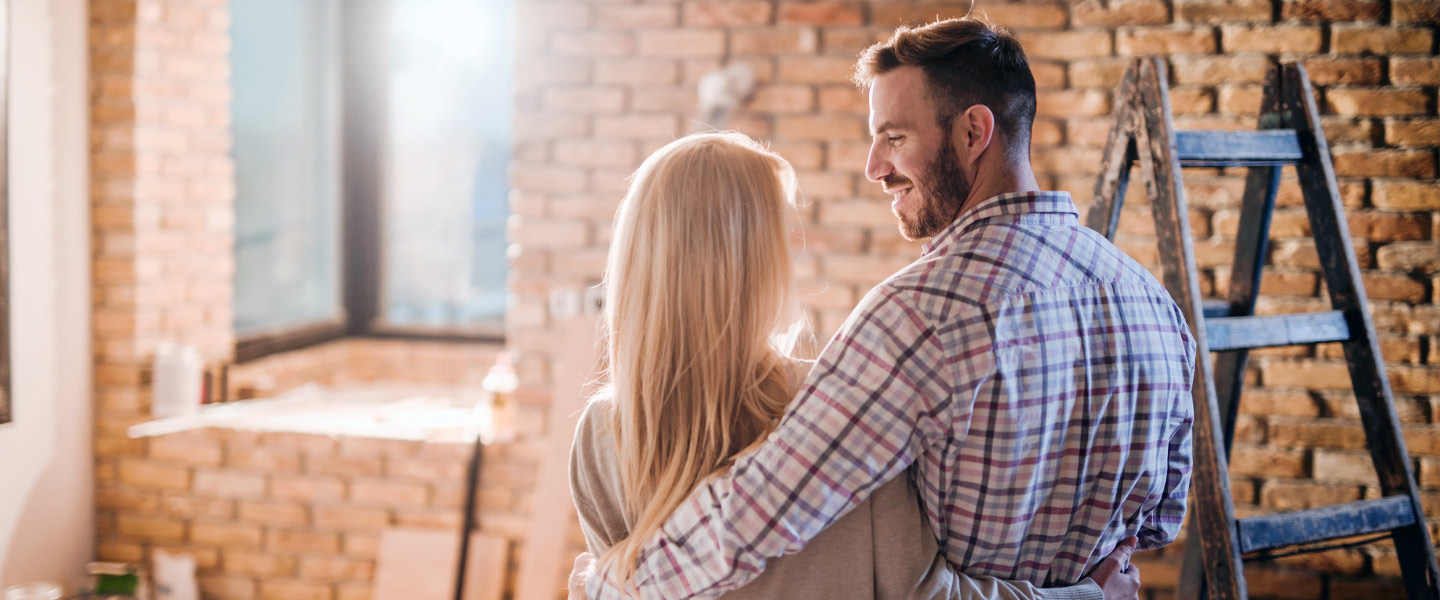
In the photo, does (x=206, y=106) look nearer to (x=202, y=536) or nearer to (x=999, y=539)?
(x=202, y=536)

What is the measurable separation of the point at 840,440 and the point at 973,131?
45cm

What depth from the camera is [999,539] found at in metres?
1.04

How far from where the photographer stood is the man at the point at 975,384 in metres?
0.96

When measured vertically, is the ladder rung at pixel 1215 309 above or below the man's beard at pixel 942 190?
below

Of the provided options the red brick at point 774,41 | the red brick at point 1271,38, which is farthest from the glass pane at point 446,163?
the red brick at point 1271,38

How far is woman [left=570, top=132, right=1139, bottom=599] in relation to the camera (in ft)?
3.40

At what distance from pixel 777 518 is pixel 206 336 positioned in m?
2.72

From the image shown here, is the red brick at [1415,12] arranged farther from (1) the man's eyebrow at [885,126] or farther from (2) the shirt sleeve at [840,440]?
(2) the shirt sleeve at [840,440]

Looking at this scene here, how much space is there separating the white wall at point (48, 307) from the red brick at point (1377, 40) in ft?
11.1

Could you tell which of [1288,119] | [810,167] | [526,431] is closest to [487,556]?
[526,431]

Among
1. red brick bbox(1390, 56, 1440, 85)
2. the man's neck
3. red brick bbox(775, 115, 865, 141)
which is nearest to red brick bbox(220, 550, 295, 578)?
red brick bbox(775, 115, 865, 141)

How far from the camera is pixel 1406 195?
224 centimetres

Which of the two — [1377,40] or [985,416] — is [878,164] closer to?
[985,416]

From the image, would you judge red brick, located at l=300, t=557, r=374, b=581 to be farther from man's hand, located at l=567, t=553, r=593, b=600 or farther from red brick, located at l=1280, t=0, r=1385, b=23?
red brick, located at l=1280, t=0, r=1385, b=23
